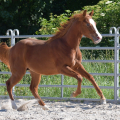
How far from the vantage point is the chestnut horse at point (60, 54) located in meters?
5.00

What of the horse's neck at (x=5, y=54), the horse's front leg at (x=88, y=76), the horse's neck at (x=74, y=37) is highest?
the horse's neck at (x=74, y=37)

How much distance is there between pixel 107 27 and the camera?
950 centimetres

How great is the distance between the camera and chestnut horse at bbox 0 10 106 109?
5.00 metres

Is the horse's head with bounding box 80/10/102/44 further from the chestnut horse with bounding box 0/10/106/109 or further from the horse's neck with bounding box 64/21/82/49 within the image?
the horse's neck with bounding box 64/21/82/49

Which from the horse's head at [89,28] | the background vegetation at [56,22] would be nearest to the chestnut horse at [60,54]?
the horse's head at [89,28]

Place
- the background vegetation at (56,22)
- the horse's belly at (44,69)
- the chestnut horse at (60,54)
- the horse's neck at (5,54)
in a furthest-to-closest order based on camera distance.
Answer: the background vegetation at (56,22), the horse's neck at (5,54), the horse's belly at (44,69), the chestnut horse at (60,54)

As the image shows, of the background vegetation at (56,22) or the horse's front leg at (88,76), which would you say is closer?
the horse's front leg at (88,76)

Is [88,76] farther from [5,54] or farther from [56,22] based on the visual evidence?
[56,22]

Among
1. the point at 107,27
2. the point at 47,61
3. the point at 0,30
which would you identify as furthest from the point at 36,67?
the point at 0,30

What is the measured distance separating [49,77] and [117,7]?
3877 mm

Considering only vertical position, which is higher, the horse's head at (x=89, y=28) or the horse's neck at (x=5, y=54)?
the horse's head at (x=89, y=28)

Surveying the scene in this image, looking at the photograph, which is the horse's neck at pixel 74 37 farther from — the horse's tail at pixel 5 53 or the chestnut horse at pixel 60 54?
the horse's tail at pixel 5 53

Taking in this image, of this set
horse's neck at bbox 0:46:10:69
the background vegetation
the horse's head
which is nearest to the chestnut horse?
the horse's head

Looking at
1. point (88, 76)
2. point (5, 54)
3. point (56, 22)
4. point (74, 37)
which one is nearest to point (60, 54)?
point (74, 37)
